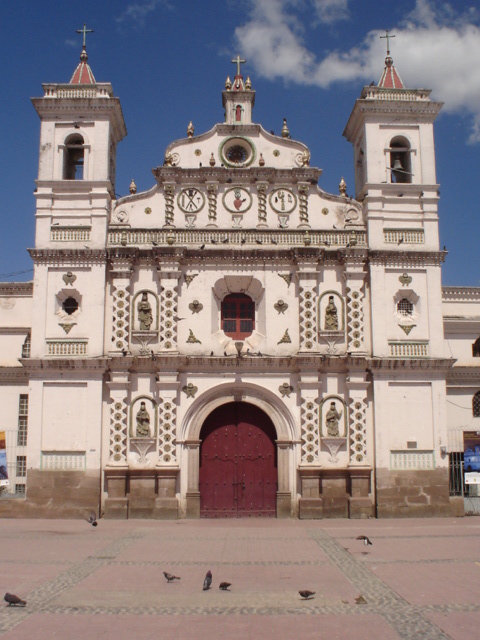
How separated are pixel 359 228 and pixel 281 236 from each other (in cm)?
270

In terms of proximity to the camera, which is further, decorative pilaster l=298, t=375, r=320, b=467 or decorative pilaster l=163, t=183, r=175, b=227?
decorative pilaster l=163, t=183, r=175, b=227

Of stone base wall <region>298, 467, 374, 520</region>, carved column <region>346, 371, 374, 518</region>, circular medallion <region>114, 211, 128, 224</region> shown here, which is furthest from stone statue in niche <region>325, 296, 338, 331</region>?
circular medallion <region>114, 211, 128, 224</region>

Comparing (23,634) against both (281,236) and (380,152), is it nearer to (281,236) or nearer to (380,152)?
(281,236)

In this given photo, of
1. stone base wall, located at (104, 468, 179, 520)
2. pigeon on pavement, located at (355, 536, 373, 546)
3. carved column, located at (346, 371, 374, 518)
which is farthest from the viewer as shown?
carved column, located at (346, 371, 374, 518)

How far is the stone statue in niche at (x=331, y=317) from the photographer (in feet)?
80.1

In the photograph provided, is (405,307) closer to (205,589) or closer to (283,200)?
(283,200)

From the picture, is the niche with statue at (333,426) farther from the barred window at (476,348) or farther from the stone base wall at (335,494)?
the barred window at (476,348)

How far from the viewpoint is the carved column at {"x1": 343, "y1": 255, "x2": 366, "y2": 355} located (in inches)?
957

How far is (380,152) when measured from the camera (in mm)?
25922

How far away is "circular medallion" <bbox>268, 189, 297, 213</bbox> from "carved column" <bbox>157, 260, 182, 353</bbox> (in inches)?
160

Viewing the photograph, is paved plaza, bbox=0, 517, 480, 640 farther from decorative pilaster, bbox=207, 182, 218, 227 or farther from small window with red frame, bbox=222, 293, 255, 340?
decorative pilaster, bbox=207, 182, 218, 227

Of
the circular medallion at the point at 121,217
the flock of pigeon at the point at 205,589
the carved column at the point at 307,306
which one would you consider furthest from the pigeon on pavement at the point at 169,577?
the circular medallion at the point at 121,217

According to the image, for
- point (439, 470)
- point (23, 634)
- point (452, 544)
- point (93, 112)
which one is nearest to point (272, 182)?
point (93, 112)

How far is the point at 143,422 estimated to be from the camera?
936 inches
